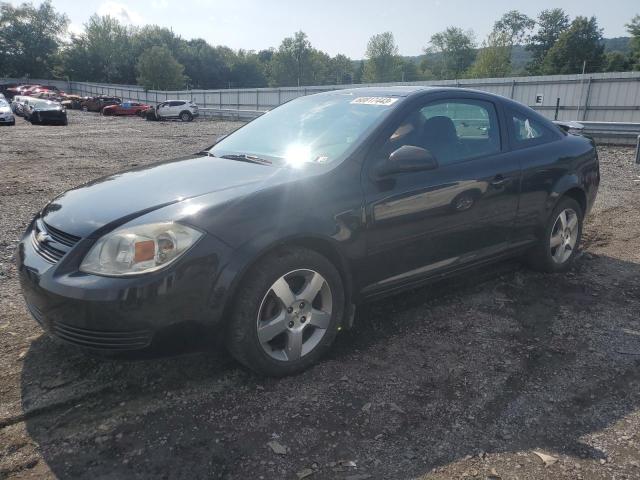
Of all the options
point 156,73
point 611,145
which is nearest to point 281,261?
point 611,145

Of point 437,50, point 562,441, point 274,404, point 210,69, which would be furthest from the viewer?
point 437,50

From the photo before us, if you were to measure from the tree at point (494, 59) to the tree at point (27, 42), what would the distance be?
72018mm

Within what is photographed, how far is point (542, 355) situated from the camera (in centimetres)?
324

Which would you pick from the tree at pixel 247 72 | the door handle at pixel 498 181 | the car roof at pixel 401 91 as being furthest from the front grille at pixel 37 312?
the tree at pixel 247 72

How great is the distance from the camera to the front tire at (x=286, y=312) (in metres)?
A: 2.68

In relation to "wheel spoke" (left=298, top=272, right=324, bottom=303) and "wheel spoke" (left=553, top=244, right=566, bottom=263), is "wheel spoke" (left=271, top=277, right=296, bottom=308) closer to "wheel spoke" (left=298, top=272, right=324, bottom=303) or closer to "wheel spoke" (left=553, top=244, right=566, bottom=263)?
"wheel spoke" (left=298, top=272, right=324, bottom=303)

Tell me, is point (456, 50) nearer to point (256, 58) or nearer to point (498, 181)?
point (256, 58)

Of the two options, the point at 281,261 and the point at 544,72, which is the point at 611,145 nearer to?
the point at 281,261

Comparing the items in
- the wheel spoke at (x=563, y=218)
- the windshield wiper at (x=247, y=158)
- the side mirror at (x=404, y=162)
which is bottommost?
the wheel spoke at (x=563, y=218)

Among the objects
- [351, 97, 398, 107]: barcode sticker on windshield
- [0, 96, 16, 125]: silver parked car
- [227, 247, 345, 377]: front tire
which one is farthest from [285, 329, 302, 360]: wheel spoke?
[0, 96, 16, 125]: silver parked car

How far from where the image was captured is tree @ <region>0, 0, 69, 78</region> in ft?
280

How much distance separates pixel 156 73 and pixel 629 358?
259ft

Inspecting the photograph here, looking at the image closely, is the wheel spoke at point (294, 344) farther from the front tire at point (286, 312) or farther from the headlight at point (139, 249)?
the headlight at point (139, 249)

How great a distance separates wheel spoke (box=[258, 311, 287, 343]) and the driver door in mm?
618
